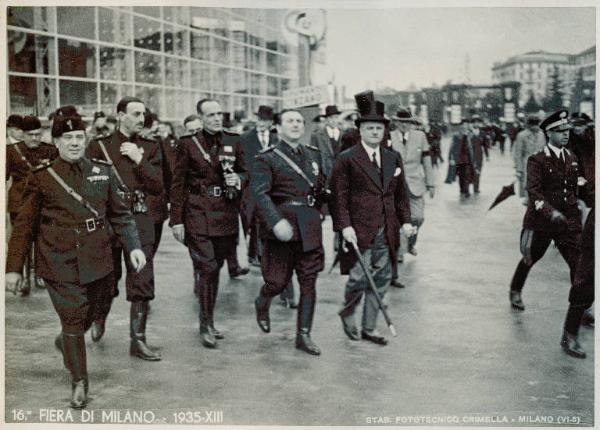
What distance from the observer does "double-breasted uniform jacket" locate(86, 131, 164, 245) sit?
15.0 feet

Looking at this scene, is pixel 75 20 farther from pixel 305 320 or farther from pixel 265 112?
pixel 305 320

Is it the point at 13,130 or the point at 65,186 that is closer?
the point at 65,186

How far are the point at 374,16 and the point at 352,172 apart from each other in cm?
102

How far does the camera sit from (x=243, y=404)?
13.6ft

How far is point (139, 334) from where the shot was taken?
457 centimetres

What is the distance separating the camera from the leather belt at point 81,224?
386 cm

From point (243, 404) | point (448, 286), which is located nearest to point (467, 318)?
point (448, 286)

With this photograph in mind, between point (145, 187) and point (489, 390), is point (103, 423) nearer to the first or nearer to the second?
point (145, 187)

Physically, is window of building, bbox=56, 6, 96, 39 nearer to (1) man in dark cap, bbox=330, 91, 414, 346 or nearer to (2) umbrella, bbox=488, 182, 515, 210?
(1) man in dark cap, bbox=330, 91, 414, 346

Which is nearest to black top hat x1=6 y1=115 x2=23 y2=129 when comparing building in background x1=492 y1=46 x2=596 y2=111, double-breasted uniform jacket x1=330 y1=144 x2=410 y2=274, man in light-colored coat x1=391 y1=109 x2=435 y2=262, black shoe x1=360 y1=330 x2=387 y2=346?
double-breasted uniform jacket x1=330 y1=144 x2=410 y2=274

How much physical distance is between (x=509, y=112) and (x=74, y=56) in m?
3.14

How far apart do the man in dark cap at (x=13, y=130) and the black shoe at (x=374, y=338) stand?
8.31 feet

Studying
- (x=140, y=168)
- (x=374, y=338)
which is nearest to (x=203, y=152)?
(x=140, y=168)

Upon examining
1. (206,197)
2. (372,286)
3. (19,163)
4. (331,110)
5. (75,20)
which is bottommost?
(372,286)
